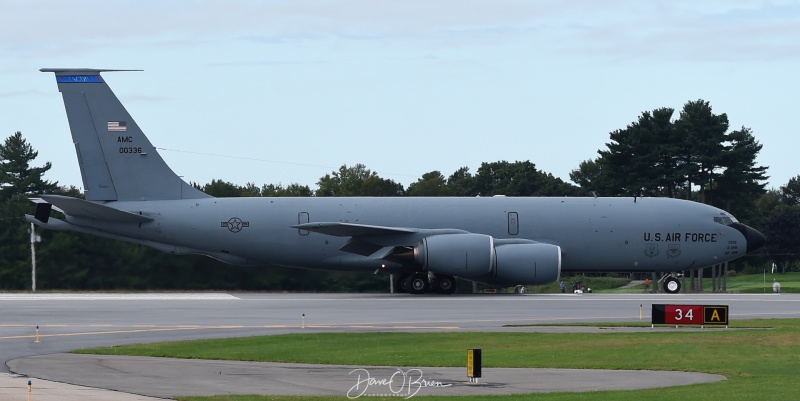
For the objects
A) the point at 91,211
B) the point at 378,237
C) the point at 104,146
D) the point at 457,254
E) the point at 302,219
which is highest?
the point at 104,146

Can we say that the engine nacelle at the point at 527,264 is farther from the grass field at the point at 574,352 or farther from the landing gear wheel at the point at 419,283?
the grass field at the point at 574,352

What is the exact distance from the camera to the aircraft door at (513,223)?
4581 cm

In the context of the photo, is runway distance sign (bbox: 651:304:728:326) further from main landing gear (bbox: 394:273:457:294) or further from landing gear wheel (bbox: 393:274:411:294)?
landing gear wheel (bbox: 393:274:411:294)

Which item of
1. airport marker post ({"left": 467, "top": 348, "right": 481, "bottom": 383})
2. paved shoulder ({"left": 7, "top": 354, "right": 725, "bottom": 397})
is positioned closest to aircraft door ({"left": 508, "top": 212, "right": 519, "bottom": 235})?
paved shoulder ({"left": 7, "top": 354, "right": 725, "bottom": 397})

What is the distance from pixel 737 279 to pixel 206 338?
249 ft

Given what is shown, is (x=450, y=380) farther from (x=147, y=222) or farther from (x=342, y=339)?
(x=147, y=222)

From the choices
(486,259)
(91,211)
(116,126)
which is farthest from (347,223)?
(116,126)

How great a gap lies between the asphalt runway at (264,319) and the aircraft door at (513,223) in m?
2.62

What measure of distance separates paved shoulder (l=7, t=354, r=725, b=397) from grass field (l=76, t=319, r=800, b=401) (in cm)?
74

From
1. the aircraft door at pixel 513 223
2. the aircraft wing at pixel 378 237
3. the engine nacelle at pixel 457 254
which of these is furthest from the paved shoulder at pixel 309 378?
the aircraft door at pixel 513 223

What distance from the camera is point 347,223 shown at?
146 ft

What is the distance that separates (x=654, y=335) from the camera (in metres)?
28.0

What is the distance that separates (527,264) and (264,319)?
1381cm

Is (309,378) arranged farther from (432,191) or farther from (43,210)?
(432,191)
